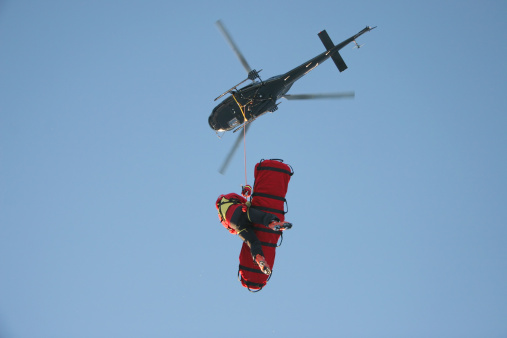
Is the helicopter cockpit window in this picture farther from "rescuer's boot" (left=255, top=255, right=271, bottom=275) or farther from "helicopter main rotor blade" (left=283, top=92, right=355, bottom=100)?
"rescuer's boot" (left=255, top=255, right=271, bottom=275)

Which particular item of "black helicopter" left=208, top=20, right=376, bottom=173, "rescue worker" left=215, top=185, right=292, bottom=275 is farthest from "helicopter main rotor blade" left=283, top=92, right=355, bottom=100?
"rescue worker" left=215, top=185, right=292, bottom=275

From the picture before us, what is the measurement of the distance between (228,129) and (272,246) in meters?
5.30

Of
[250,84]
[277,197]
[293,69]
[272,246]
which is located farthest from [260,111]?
[272,246]

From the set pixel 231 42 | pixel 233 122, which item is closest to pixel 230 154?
pixel 233 122

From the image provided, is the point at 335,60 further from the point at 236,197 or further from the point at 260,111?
the point at 236,197

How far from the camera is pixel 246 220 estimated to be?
9.32m

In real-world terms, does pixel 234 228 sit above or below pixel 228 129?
below

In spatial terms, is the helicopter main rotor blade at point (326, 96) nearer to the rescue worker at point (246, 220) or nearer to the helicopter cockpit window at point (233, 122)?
the helicopter cockpit window at point (233, 122)

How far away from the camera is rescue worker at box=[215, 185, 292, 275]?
28.5 ft

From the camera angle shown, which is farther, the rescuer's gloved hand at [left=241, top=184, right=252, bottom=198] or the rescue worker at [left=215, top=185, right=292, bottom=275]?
the rescuer's gloved hand at [left=241, top=184, right=252, bottom=198]

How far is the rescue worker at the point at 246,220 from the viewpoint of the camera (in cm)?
870

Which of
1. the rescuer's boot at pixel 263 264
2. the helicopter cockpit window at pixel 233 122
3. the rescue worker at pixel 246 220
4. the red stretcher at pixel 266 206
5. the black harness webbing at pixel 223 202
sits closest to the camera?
the rescuer's boot at pixel 263 264

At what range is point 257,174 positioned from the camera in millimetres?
9812

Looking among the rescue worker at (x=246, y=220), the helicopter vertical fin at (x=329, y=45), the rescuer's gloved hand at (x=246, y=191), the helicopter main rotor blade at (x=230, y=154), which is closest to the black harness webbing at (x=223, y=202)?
the rescue worker at (x=246, y=220)
